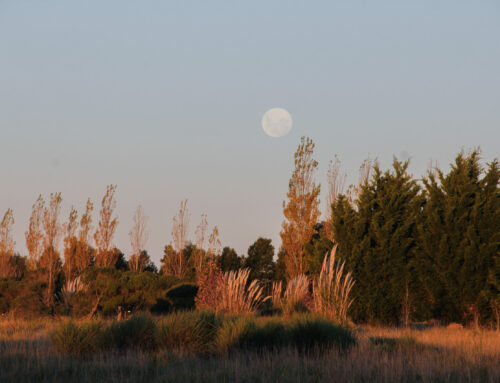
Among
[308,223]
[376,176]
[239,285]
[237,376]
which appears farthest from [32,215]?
[237,376]

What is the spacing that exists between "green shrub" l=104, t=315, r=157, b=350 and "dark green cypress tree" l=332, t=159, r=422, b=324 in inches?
281

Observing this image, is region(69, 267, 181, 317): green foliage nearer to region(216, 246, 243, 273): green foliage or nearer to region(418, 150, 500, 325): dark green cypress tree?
region(418, 150, 500, 325): dark green cypress tree

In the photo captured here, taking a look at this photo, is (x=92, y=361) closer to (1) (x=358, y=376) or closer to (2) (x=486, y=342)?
(1) (x=358, y=376)

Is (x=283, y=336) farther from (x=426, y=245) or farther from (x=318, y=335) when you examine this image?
(x=426, y=245)

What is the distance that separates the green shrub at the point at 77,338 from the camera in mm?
8781

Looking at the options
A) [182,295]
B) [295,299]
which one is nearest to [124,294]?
[182,295]

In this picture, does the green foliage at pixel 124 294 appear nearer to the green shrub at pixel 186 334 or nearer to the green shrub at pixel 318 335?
the green shrub at pixel 186 334

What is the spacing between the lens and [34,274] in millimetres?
23781

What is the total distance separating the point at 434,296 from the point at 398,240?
1762 mm

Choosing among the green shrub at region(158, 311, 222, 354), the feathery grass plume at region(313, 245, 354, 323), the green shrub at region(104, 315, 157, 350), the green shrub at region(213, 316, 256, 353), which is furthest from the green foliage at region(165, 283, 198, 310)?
the green shrub at region(213, 316, 256, 353)

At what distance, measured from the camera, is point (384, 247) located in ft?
48.9

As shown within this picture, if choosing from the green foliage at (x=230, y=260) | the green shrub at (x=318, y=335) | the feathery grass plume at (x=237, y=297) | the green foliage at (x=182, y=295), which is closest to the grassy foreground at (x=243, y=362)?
the green shrub at (x=318, y=335)

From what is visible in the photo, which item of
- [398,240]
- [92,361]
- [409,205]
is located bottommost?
[92,361]

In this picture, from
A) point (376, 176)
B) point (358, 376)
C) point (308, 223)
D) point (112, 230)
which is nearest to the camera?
point (358, 376)
